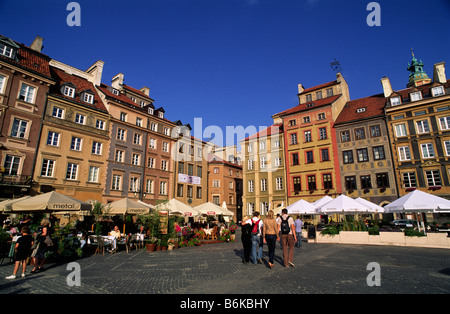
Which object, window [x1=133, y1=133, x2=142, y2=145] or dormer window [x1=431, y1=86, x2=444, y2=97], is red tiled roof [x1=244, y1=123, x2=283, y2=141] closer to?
window [x1=133, y1=133, x2=142, y2=145]

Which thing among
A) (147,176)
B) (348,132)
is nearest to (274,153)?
(348,132)

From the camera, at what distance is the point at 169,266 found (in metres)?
9.57

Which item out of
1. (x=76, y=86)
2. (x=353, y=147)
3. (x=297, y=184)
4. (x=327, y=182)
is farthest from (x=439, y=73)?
(x=76, y=86)

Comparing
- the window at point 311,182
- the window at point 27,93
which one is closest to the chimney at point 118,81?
the window at point 27,93

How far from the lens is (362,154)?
96.8 ft

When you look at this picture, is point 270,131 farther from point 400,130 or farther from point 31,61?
point 31,61

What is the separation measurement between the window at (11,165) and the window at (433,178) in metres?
39.5

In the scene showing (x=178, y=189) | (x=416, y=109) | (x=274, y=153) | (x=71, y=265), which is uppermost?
(x=416, y=109)

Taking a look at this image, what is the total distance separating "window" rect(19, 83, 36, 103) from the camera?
22.1 m

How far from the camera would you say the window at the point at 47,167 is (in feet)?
75.4

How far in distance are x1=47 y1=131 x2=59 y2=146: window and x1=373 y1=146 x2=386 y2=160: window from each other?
34.9 metres

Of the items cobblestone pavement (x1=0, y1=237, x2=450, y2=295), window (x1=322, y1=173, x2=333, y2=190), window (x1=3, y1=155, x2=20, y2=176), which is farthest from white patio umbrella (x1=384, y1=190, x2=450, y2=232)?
window (x1=3, y1=155, x2=20, y2=176)
